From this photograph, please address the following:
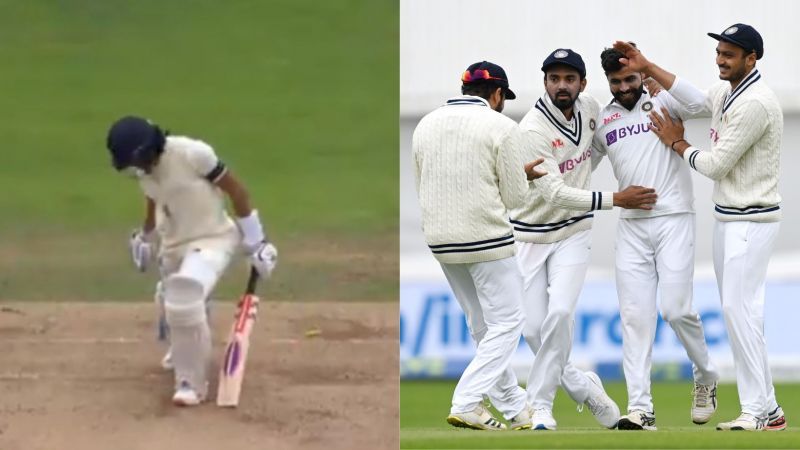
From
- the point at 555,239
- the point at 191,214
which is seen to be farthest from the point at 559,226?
the point at 191,214

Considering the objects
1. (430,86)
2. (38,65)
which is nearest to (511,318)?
(38,65)

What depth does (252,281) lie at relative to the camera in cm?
618

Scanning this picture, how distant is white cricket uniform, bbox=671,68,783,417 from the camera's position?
6.33 metres

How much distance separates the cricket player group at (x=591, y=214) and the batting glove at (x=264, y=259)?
0.56 metres

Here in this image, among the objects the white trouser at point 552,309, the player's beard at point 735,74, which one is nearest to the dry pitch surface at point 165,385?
the white trouser at point 552,309

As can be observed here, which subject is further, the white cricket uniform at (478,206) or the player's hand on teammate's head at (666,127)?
the player's hand on teammate's head at (666,127)

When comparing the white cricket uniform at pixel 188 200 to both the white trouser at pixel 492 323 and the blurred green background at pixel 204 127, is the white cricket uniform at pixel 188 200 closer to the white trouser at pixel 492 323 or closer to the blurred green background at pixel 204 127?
the blurred green background at pixel 204 127

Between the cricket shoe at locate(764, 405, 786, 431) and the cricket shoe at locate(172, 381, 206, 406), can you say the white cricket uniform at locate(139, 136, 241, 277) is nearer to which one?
the cricket shoe at locate(172, 381, 206, 406)

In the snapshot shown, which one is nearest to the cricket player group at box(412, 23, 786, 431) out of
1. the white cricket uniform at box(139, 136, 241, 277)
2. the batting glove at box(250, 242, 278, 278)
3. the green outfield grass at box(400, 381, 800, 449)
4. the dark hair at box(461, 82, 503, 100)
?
the dark hair at box(461, 82, 503, 100)

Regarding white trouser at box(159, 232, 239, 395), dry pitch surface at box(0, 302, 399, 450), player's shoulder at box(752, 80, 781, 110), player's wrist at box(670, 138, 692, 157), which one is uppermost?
player's shoulder at box(752, 80, 781, 110)

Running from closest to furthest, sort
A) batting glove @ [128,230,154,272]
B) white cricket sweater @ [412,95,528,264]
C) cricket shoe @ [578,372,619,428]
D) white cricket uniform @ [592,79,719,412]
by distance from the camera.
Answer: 1. batting glove @ [128,230,154,272]
2. white cricket sweater @ [412,95,528,264]
3. white cricket uniform @ [592,79,719,412]
4. cricket shoe @ [578,372,619,428]

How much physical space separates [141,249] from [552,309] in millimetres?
1555

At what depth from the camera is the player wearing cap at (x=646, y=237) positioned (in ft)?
21.4

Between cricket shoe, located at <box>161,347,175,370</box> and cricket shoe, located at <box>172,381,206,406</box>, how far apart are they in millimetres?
106
